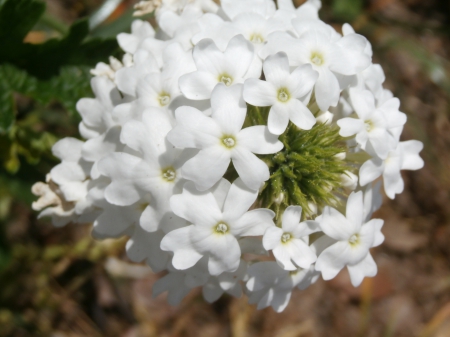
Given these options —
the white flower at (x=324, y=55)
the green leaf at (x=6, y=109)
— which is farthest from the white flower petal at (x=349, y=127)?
the green leaf at (x=6, y=109)

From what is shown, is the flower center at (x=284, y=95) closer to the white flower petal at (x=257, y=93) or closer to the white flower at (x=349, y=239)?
the white flower petal at (x=257, y=93)

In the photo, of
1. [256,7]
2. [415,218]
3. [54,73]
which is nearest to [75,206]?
[54,73]

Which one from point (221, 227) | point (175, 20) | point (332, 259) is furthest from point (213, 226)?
point (175, 20)

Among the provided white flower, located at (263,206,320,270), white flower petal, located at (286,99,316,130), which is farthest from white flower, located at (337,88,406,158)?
white flower, located at (263,206,320,270)

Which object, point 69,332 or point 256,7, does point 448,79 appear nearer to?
point 256,7

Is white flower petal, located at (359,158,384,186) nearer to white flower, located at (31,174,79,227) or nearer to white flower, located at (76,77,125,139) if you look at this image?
white flower, located at (76,77,125,139)

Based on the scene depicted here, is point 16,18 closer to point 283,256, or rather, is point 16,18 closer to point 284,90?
point 284,90
